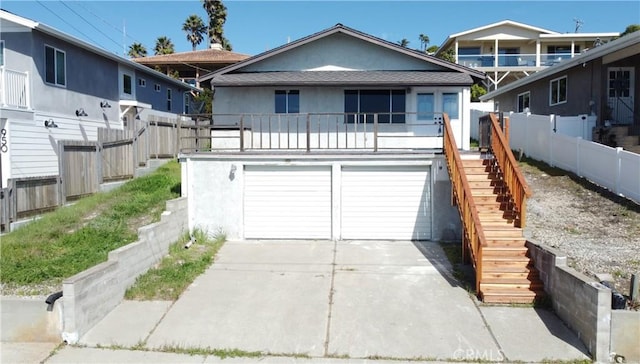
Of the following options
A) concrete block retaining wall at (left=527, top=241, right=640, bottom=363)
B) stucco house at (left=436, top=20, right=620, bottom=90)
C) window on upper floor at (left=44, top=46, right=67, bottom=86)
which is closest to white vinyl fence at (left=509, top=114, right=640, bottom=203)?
concrete block retaining wall at (left=527, top=241, right=640, bottom=363)

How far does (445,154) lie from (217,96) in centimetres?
786

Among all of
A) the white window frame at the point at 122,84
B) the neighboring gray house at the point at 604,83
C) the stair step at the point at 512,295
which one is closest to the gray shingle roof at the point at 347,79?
the neighboring gray house at the point at 604,83

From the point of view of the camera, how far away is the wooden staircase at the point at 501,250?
752 centimetres

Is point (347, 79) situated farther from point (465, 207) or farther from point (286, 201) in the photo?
point (465, 207)

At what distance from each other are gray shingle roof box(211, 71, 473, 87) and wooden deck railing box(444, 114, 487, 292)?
379cm

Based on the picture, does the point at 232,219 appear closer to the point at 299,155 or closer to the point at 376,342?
the point at 299,155

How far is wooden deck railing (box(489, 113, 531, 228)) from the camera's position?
8.63m

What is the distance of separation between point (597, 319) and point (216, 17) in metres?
48.9

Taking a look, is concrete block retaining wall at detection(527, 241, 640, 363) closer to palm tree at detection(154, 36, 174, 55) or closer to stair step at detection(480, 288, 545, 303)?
stair step at detection(480, 288, 545, 303)

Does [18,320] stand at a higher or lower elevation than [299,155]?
lower

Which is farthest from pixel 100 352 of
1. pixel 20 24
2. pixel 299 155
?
pixel 20 24

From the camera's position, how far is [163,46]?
44.7 m

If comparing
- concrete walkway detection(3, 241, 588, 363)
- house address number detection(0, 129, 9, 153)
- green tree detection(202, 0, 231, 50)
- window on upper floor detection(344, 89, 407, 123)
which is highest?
green tree detection(202, 0, 231, 50)

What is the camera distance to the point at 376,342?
621 cm
